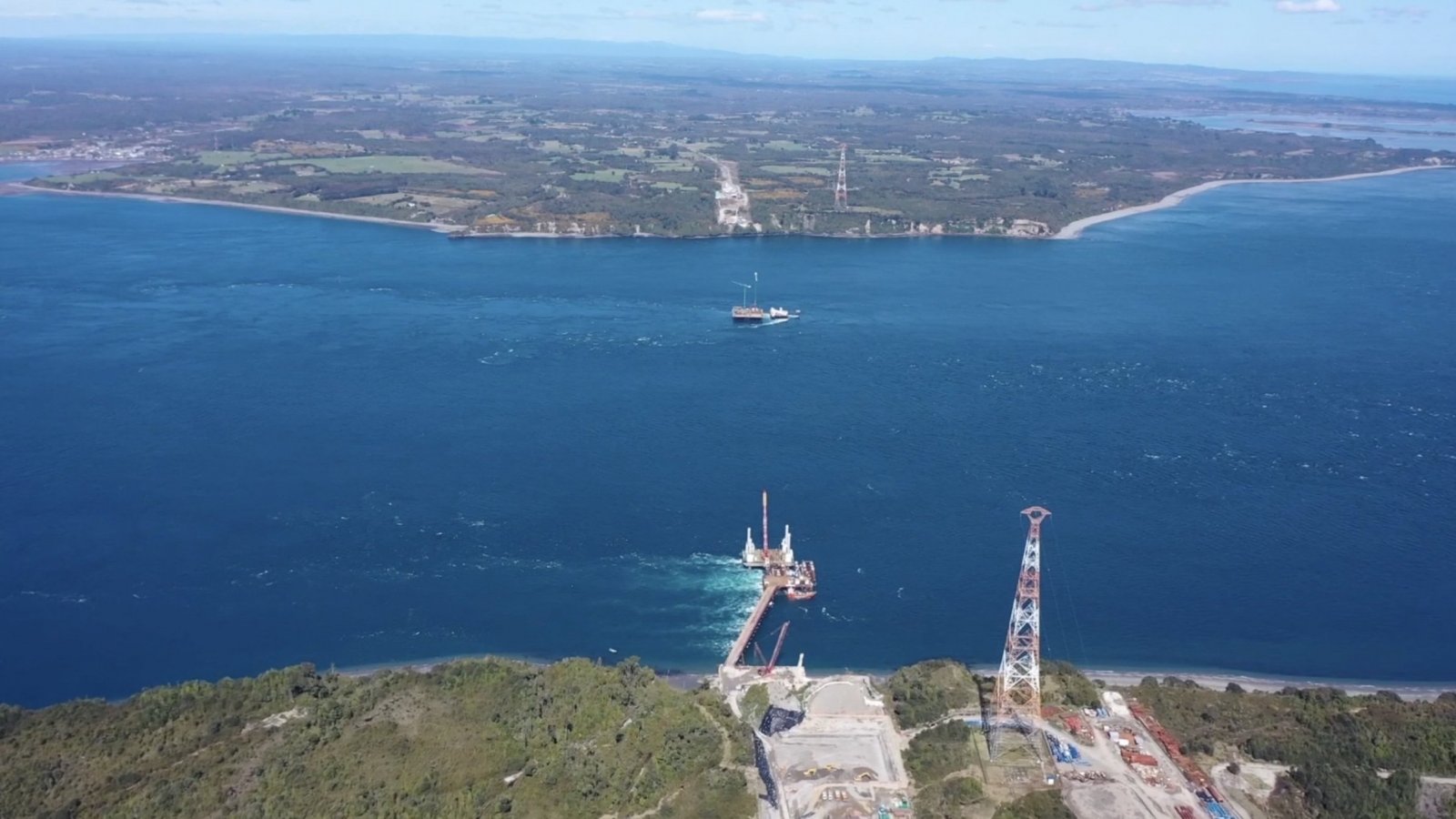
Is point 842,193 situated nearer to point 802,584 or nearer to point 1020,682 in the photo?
point 802,584

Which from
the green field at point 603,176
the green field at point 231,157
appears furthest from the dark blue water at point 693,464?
the green field at point 231,157

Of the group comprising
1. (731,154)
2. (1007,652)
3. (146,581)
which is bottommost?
(146,581)

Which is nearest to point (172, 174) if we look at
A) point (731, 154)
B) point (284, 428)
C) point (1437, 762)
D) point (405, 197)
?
point (405, 197)

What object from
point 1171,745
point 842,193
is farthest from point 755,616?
point 842,193

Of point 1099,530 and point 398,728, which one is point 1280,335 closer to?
point 1099,530

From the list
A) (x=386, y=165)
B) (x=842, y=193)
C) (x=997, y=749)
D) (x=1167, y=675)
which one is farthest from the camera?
(x=386, y=165)

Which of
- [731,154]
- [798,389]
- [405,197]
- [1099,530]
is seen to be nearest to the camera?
[1099,530]

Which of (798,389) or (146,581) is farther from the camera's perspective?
(798,389)

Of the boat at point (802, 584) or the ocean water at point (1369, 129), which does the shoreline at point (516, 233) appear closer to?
the boat at point (802, 584)
